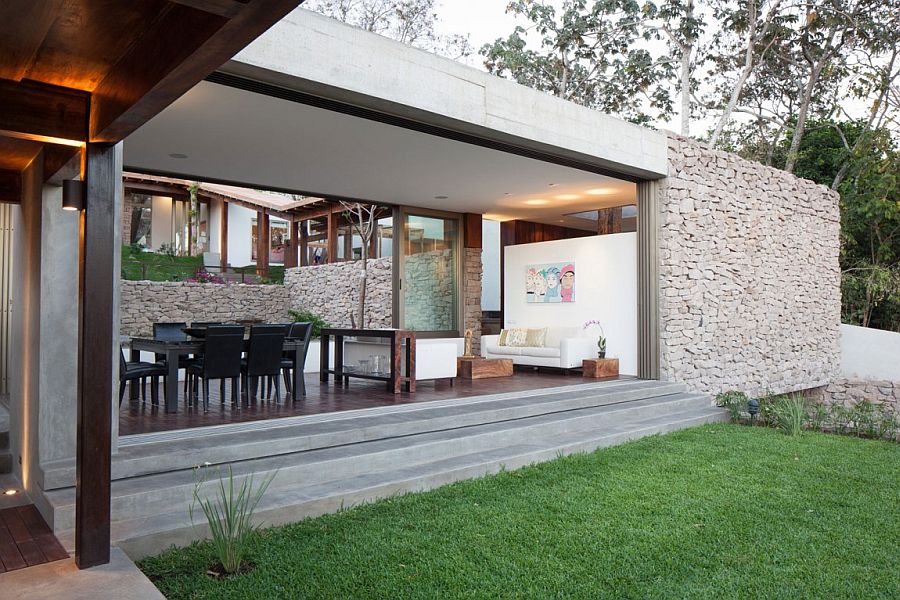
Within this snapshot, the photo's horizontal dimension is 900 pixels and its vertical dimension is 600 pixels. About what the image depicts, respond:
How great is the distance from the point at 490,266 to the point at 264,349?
287 inches

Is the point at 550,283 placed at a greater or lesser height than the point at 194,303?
greater

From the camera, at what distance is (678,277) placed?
8.99 meters

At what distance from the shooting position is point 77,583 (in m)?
3.10

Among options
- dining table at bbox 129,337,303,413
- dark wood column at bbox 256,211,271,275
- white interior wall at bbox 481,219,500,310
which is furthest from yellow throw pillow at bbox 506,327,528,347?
dark wood column at bbox 256,211,271,275

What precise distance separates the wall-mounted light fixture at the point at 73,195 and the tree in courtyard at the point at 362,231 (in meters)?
12.0

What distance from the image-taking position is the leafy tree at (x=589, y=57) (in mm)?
18734

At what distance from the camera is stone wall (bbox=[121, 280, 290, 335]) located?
1576 cm

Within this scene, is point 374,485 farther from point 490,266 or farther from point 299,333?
point 490,266

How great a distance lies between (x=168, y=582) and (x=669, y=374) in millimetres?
7019

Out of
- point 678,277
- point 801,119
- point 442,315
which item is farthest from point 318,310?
point 801,119

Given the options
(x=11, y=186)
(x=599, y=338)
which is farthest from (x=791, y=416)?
(x=11, y=186)

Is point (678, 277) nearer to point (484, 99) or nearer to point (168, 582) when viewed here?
point (484, 99)

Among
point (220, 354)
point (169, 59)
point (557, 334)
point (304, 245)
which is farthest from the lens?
point (304, 245)

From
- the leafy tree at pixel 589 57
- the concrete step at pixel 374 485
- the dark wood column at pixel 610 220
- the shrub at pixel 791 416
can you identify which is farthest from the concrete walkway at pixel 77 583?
the leafy tree at pixel 589 57
